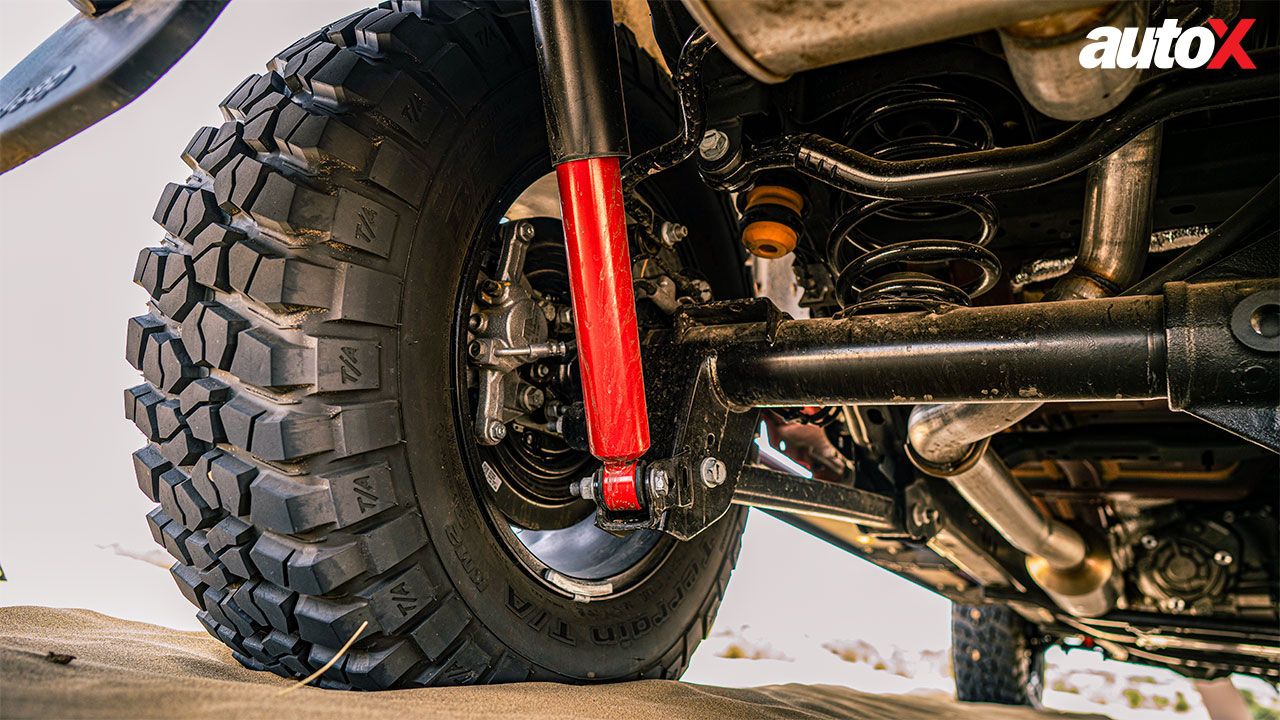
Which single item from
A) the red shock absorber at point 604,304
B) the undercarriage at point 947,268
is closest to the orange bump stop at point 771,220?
the undercarriage at point 947,268

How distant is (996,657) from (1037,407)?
6.07 feet

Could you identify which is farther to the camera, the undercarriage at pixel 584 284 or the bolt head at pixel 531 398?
the bolt head at pixel 531 398

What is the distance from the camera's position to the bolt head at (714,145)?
117cm

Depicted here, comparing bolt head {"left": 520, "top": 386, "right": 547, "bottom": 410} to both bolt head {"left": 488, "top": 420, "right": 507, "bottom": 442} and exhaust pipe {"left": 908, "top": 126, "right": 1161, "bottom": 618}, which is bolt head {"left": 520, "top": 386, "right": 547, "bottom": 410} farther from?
exhaust pipe {"left": 908, "top": 126, "right": 1161, "bottom": 618}

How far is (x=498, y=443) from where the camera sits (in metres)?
1.26

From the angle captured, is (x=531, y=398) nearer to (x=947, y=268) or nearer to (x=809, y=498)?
(x=809, y=498)

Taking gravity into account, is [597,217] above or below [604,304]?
above

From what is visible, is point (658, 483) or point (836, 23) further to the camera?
point (658, 483)

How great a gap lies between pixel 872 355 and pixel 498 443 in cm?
58

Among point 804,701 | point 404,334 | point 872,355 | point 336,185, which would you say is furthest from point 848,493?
point 336,185

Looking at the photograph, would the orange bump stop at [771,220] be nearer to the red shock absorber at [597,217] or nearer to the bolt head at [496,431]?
the red shock absorber at [597,217]

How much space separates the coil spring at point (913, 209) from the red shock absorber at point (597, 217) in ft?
1.30

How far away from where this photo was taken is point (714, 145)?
117 centimetres

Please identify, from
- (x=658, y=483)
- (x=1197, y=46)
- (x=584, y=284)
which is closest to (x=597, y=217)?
(x=584, y=284)
